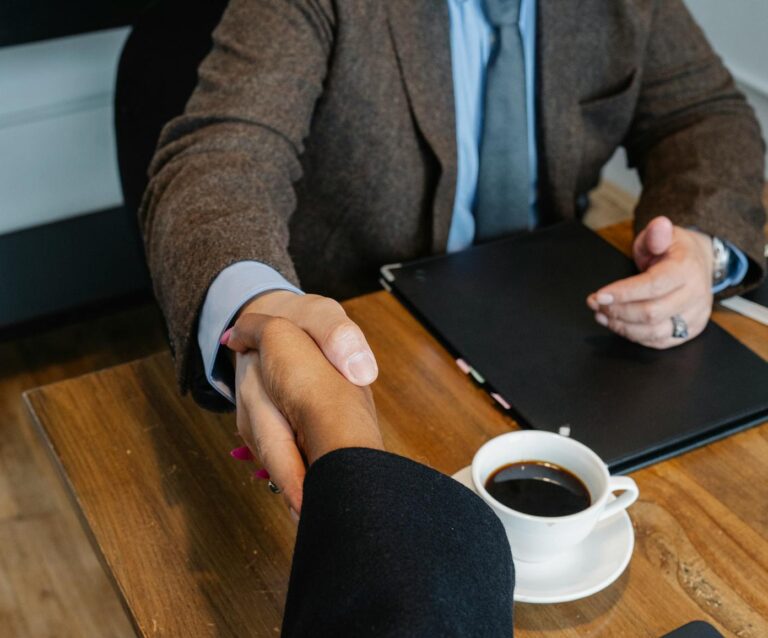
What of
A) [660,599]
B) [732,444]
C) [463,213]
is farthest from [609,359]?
[463,213]

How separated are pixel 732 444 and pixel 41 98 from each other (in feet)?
5.17

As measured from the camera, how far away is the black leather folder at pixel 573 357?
0.84 m

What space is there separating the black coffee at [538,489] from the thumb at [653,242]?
0.38 metres

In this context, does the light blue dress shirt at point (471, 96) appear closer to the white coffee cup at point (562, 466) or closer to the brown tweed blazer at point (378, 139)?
the brown tweed blazer at point (378, 139)

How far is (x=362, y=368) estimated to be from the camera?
28.1 inches

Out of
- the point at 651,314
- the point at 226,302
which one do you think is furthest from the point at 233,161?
the point at 651,314

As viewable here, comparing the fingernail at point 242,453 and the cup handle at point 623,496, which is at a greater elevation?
the cup handle at point 623,496

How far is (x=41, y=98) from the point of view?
6.36 ft

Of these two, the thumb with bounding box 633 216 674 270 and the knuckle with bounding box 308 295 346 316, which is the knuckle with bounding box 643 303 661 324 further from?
the knuckle with bounding box 308 295 346 316

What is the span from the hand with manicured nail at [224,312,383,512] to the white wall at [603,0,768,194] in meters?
1.73

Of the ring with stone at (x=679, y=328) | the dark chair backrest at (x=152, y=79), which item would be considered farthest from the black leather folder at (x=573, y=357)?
the dark chair backrest at (x=152, y=79)

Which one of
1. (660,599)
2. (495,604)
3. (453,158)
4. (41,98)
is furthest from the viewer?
(41,98)

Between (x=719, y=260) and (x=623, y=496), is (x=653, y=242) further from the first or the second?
(x=623, y=496)

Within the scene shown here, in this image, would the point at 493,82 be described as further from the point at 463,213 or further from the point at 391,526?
the point at 391,526
